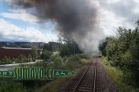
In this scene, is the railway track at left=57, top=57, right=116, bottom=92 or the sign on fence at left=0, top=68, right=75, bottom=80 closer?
the railway track at left=57, top=57, right=116, bottom=92

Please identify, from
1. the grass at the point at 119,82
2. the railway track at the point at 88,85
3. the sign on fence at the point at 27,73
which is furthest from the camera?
the sign on fence at the point at 27,73

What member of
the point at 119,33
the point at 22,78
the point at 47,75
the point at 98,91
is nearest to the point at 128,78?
the point at 98,91

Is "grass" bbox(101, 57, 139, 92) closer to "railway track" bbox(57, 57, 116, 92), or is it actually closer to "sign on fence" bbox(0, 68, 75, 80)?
"railway track" bbox(57, 57, 116, 92)

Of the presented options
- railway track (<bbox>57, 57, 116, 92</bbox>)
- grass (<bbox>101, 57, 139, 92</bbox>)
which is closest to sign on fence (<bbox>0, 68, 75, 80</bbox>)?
railway track (<bbox>57, 57, 116, 92</bbox>)

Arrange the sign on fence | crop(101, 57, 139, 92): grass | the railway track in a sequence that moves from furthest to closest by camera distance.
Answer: the sign on fence → crop(101, 57, 139, 92): grass → the railway track

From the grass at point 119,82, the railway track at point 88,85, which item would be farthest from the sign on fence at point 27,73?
the grass at point 119,82

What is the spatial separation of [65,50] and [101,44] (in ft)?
84.8

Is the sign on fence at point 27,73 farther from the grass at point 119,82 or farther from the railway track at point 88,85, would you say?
the grass at point 119,82

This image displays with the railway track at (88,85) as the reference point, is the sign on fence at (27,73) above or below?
above

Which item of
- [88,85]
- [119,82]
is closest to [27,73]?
[88,85]

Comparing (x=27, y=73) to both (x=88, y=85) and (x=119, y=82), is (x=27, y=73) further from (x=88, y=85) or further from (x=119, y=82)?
(x=119, y=82)

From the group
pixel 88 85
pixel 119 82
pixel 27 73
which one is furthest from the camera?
pixel 119 82

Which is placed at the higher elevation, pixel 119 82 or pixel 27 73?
pixel 27 73

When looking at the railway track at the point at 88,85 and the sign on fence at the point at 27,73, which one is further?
the sign on fence at the point at 27,73
